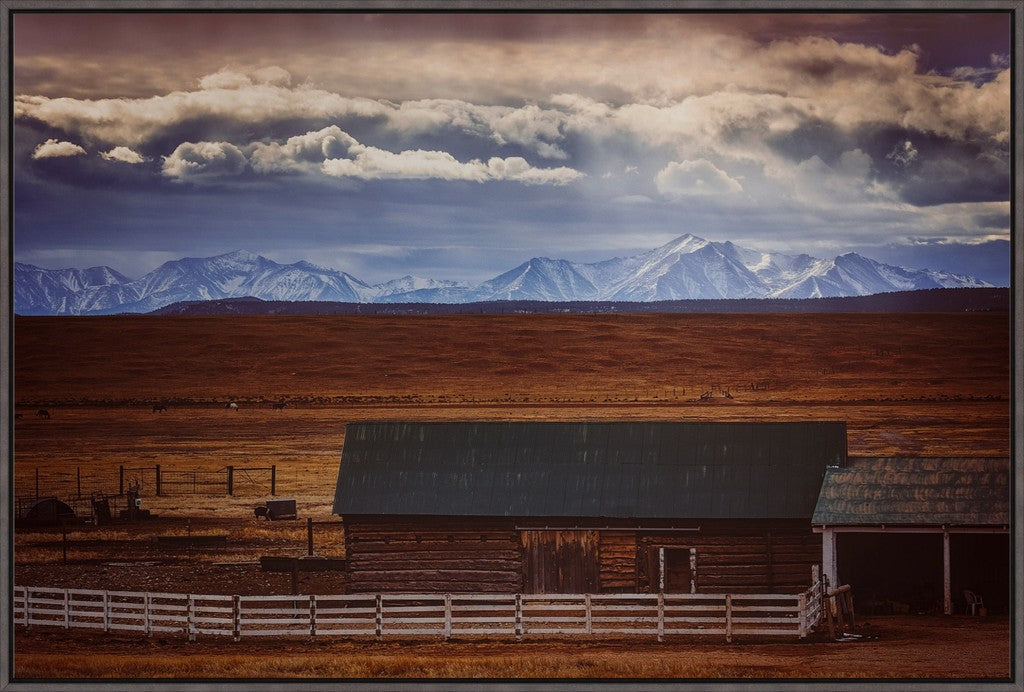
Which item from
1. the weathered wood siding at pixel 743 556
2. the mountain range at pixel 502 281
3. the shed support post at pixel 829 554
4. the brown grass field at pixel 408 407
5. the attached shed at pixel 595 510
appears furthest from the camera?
the mountain range at pixel 502 281

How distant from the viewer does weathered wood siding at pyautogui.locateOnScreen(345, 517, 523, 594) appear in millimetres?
Result: 27578

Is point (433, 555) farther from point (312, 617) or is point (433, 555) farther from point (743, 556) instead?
point (743, 556)

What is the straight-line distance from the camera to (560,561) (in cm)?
2745

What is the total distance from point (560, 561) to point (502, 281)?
10181 centimetres

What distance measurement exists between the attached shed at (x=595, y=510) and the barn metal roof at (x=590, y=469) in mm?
35


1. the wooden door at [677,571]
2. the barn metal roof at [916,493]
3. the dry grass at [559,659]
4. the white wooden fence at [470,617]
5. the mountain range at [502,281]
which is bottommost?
the dry grass at [559,659]

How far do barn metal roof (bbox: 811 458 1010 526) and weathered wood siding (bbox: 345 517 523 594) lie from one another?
727 cm

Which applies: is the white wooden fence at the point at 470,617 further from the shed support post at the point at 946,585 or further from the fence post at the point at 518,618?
the shed support post at the point at 946,585

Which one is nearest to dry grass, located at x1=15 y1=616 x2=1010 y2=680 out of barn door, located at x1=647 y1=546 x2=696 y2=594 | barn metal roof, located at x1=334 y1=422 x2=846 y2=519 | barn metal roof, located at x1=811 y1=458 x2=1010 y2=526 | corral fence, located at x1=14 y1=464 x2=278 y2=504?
barn metal roof, located at x1=811 y1=458 x2=1010 y2=526

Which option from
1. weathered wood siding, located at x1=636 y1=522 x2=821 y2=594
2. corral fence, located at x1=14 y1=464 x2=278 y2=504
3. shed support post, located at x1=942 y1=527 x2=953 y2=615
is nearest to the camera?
shed support post, located at x1=942 y1=527 x2=953 y2=615

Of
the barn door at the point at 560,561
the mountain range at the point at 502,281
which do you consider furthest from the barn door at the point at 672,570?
the mountain range at the point at 502,281

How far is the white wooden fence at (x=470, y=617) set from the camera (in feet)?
79.2

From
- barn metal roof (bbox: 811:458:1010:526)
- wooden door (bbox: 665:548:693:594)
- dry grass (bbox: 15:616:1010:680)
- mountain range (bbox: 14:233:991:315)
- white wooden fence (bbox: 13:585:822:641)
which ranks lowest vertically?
dry grass (bbox: 15:616:1010:680)

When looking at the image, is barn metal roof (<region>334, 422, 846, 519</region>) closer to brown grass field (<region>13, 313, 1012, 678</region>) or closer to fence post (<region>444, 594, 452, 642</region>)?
fence post (<region>444, 594, 452, 642</region>)
